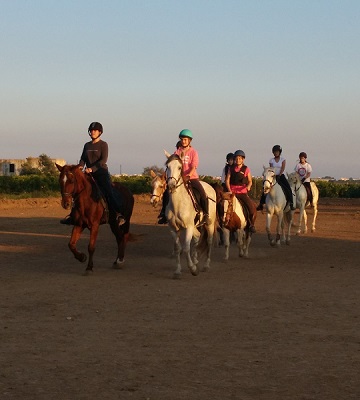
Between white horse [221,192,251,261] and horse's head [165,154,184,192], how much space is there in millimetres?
3399

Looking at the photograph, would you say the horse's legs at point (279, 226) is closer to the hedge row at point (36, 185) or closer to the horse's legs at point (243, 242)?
the horse's legs at point (243, 242)

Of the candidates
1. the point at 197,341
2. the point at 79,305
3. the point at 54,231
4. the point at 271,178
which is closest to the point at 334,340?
the point at 197,341

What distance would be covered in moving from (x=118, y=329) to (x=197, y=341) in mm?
1203

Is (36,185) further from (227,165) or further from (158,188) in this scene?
(158,188)

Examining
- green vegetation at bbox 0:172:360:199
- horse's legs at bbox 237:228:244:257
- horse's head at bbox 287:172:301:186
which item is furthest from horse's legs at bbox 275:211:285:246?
green vegetation at bbox 0:172:360:199

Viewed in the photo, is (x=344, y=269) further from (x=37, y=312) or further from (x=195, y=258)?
(x=37, y=312)

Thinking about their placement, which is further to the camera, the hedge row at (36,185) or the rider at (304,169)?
the hedge row at (36,185)

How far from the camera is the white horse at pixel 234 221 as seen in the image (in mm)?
18172

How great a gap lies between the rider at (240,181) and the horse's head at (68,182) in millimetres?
4678

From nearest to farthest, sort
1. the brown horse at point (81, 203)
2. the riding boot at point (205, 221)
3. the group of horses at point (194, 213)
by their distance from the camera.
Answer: the group of horses at point (194, 213) < the brown horse at point (81, 203) < the riding boot at point (205, 221)

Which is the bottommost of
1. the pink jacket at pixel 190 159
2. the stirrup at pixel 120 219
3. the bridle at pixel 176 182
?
the stirrup at pixel 120 219

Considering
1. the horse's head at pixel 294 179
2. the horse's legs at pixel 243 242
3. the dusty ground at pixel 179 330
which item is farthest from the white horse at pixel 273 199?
the horse's head at pixel 294 179

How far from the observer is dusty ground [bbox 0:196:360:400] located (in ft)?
22.6

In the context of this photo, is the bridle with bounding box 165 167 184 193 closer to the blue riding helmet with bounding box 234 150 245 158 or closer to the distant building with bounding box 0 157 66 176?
the blue riding helmet with bounding box 234 150 245 158
